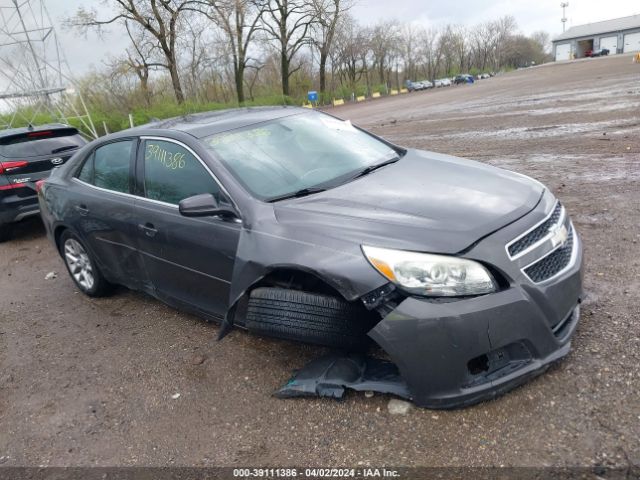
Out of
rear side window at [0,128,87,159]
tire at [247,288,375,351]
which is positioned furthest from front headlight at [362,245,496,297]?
rear side window at [0,128,87,159]

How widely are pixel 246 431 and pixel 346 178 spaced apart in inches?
67.9

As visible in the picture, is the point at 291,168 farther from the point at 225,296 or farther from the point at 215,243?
the point at 225,296

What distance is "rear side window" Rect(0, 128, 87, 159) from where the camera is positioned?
7383mm

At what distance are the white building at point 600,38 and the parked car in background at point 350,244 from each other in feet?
346

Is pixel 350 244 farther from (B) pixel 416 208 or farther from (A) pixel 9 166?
(A) pixel 9 166

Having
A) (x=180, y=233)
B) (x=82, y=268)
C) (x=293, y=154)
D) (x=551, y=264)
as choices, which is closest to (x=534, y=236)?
(x=551, y=264)

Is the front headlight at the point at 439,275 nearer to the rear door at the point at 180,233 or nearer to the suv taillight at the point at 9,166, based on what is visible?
the rear door at the point at 180,233

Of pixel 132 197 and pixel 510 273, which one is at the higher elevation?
pixel 132 197

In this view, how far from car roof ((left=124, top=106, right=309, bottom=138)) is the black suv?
3.89m

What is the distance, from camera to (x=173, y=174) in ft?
12.3

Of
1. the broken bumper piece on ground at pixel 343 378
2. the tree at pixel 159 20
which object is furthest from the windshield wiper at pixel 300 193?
the tree at pixel 159 20

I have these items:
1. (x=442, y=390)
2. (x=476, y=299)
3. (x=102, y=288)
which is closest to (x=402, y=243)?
(x=476, y=299)

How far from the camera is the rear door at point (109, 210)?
411 cm

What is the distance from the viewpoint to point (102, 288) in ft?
16.1
